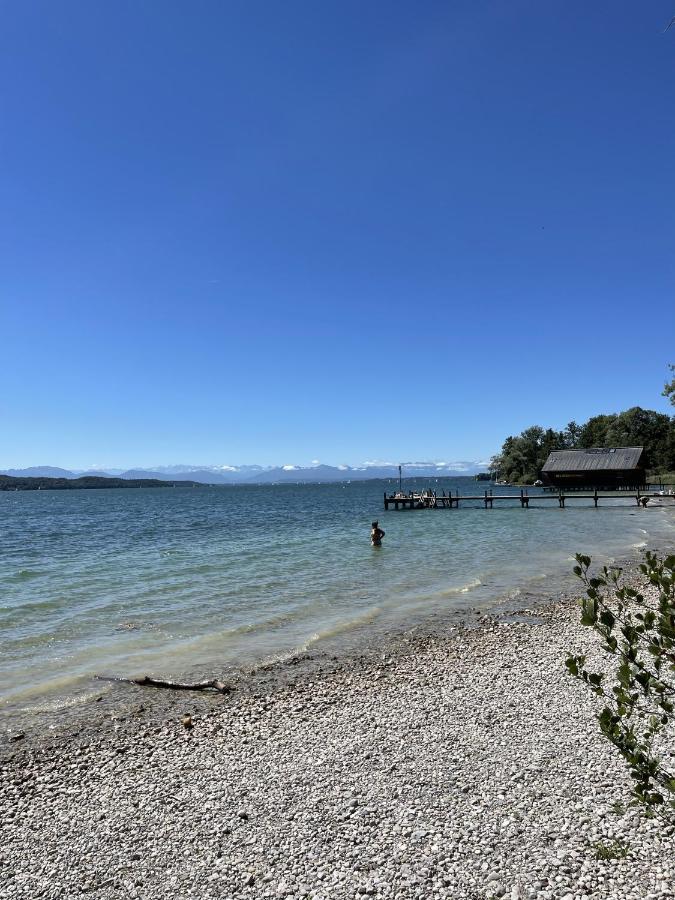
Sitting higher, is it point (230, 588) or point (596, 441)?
point (596, 441)

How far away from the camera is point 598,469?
6650 cm

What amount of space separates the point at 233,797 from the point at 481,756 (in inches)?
108

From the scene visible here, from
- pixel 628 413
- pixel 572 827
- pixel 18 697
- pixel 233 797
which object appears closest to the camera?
pixel 572 827

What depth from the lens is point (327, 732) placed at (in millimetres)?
7301

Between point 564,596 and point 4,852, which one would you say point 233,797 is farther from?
point 564,596

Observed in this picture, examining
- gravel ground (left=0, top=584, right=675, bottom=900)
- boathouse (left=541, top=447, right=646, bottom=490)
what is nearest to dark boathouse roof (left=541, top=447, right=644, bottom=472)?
boathouse (left=541, top=447, right=646, bottom=490)

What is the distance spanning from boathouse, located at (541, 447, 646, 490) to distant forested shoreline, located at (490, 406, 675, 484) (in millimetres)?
20871

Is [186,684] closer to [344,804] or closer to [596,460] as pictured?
[344,804]

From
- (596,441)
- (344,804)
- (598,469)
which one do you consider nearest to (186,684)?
(344,804)

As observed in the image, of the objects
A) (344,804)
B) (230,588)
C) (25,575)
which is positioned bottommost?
(25,575)

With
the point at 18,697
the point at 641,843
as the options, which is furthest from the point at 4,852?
the point at 641,843

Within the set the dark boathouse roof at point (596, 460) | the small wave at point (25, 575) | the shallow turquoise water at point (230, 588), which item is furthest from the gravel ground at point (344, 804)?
the dark boathouse roof at point (596, 460)

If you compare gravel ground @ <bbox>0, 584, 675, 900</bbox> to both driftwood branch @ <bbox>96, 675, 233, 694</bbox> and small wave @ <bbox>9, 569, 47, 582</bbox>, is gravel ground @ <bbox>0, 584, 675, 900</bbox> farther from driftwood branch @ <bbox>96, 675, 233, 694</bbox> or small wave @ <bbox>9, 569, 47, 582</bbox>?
small wave @ <bbox>9, 569, 47, 582</bbox>

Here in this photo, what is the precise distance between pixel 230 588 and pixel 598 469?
194ft
